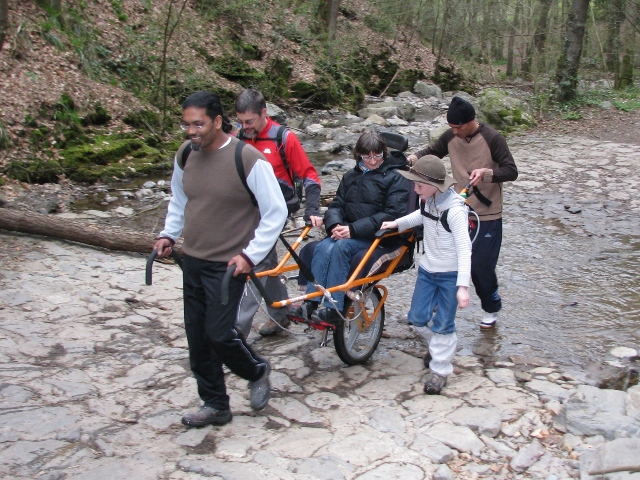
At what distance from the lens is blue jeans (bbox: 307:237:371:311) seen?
4605 mm

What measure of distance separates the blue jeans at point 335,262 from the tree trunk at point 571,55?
16.3 m

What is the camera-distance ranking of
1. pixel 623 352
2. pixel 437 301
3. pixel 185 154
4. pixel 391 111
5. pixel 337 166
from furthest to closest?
pixel 391 111, pixel 337 166, pixel 623 352, pixel 437 301, pixel 185 154

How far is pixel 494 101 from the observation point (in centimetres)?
1695

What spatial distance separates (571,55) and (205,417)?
58.8ft

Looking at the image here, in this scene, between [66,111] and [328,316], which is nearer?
[328,316]

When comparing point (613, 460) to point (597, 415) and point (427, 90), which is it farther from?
point (427, 90)

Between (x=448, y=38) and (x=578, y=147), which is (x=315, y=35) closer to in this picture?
(x=448, y=38)

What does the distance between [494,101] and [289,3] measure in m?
11.6

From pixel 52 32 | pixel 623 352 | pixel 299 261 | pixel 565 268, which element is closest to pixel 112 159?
pixel 52 32

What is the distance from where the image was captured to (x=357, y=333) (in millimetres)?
4984

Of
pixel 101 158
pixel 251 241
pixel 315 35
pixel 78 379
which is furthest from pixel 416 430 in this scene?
pixel 315 35

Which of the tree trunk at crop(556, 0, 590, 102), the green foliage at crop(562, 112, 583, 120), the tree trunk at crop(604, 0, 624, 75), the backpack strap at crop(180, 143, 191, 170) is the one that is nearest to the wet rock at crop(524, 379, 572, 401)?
the backpack strap at crop(180, 143, 191, 170)

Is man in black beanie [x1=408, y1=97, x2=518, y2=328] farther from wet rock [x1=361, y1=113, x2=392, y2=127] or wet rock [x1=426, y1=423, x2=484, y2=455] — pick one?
wet rock [x1=361, y1=113, x2=392, y2=127]

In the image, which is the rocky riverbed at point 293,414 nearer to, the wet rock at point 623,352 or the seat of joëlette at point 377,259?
the wet rock at point 623,352
